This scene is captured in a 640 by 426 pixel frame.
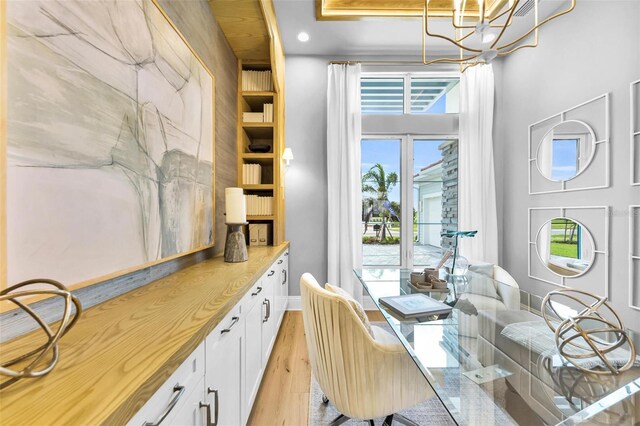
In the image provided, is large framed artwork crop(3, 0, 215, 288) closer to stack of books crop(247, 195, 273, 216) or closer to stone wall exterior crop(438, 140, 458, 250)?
stack of books crop(247, 195, 273, 216)

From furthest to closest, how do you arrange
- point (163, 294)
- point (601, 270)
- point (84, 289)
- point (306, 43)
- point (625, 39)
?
point (306, 43) → point (601, 270) → point (625, 39) → point (163, 294) → point (84, 289)

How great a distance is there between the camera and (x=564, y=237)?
2.60m

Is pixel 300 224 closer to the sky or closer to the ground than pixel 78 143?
closer to the ground

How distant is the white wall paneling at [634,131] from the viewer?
1.99 meters

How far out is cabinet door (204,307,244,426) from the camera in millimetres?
909

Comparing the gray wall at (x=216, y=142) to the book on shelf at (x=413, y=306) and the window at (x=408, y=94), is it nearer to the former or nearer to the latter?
the book on shelf at (x=413, y=306)

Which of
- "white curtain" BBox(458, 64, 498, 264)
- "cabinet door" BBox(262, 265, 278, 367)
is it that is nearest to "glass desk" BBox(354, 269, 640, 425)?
"cabinet door" BBox(262, 265, 278, 367)

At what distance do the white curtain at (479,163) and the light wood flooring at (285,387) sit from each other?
2348 millimetres

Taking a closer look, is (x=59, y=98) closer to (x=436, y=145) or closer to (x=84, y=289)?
(x=84, y=289)

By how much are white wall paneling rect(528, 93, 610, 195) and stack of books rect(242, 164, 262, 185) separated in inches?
118

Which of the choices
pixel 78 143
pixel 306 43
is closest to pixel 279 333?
pixel 78 143

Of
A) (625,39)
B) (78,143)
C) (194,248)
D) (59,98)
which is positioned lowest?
(194,248)

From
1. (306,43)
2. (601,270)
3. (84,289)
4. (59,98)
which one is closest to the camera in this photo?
(59,98)

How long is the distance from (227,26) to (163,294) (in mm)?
2276
